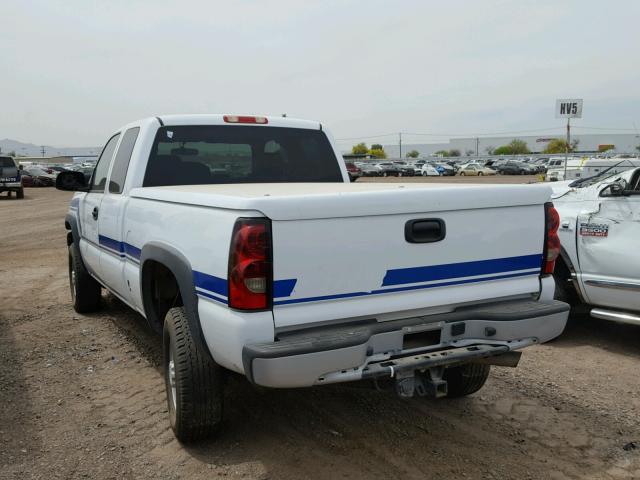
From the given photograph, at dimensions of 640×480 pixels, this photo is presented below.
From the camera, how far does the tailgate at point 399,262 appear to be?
9.30 feet

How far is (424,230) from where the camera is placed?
3.12 metres

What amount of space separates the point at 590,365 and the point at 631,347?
0.80 metres

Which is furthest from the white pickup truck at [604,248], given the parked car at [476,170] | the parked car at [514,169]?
the parked car at [476,170]

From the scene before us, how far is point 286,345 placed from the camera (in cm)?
274

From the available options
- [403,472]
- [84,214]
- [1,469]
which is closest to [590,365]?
[403,472]

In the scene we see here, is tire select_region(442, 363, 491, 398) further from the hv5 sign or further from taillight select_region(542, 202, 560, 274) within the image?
the hv5 sign

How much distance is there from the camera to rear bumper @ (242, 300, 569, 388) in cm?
272

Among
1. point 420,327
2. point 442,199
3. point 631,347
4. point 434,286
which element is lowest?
point 631,347

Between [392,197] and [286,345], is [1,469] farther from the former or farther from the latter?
[392,197]

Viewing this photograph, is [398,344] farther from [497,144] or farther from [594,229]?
[497,144]

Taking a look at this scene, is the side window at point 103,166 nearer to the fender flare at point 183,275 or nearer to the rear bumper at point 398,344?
the fender flare at point 183,275

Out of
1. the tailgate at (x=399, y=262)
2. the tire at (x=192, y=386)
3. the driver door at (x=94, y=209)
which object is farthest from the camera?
the driver door at (x=94, y=209)

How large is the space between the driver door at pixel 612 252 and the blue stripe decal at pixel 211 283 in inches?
154

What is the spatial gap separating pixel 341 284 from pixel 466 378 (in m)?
1.72
